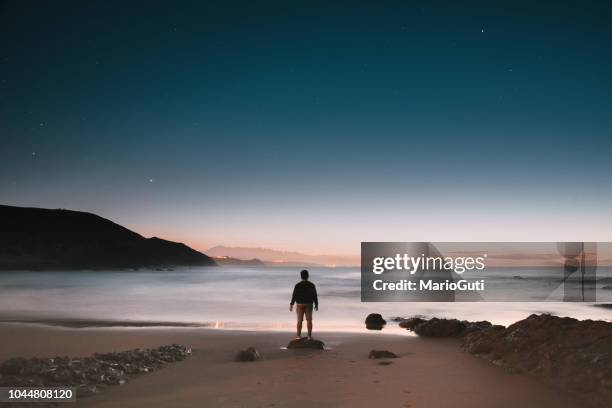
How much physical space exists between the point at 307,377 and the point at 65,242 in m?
134

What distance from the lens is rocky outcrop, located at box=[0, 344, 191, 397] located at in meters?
7.23

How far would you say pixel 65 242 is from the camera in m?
127

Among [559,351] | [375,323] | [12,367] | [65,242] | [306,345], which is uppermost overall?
[65,242]

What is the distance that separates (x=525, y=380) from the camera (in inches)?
317

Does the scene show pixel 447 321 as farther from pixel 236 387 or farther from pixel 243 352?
pixel 236 387

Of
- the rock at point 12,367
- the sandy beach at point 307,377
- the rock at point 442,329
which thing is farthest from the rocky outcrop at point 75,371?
the rock at point 442,329

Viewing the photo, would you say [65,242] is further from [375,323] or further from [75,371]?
[75,371]

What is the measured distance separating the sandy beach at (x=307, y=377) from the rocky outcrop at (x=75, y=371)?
0.84 ft

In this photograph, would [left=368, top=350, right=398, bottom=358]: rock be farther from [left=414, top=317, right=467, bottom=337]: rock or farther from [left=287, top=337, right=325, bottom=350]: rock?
[left=414, top=317, right=467, bottom=337]: rock

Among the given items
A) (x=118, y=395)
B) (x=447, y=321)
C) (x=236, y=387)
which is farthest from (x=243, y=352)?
(x=447, y=321)

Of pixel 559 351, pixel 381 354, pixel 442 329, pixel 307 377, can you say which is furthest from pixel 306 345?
pixel 559 351

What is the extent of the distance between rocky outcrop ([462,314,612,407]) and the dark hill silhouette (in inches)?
4609

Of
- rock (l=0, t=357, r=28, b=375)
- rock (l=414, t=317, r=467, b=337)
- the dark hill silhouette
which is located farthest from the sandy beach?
the dark hill silhouette

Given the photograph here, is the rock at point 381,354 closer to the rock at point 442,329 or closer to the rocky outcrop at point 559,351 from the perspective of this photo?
the rocky outcrop at point 559,351
